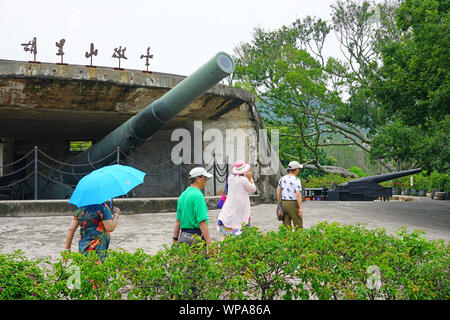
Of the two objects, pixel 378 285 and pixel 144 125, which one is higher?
pixel 144 125

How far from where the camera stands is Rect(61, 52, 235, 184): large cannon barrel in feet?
20.2

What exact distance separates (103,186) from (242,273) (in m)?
1.22

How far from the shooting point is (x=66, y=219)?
734 centimetres

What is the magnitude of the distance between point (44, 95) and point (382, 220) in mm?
8086

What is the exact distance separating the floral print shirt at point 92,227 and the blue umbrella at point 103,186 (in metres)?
0.13

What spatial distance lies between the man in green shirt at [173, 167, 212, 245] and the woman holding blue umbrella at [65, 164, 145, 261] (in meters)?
0.47

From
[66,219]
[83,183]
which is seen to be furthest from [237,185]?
[66,219]

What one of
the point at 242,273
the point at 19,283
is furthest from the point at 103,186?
the point at 242,273

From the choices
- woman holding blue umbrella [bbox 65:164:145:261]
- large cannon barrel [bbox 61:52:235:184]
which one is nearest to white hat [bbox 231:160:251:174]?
woman holding blue umbrella [bbox 65:164:145:261]

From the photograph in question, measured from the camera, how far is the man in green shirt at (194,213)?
3244 millimetres

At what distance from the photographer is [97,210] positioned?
311cm

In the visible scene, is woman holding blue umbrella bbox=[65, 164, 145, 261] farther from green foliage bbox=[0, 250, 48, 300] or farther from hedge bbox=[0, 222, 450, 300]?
green foliage bbox=[0, 250, 48, 300]
